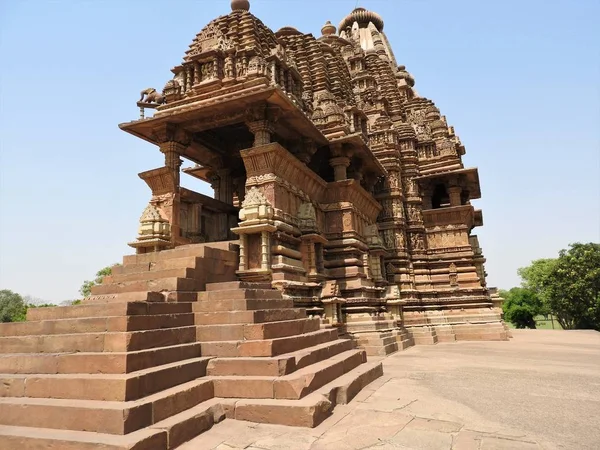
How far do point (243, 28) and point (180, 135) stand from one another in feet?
12.9

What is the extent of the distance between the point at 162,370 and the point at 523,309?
41530 mm

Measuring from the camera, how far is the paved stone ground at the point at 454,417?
12.6 ft

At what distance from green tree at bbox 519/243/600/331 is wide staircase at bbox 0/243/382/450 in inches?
1330

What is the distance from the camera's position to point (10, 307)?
138ft

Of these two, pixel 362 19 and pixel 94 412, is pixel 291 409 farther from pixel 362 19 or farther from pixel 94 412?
pixel 362 19

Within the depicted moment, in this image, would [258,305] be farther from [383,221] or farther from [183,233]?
[383,221]

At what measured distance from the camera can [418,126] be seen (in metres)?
18.9

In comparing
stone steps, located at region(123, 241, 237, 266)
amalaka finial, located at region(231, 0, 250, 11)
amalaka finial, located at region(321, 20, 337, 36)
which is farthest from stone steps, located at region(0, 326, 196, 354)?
amalaka finial, located at region(321, 20, 337, 36)

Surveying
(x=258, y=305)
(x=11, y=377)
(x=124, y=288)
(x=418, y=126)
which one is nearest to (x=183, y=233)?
(x=124, y=288)

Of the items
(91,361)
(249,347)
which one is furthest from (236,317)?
(91,361)

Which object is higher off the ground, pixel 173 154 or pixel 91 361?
pixel 173 154

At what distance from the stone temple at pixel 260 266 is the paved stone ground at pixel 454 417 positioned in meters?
0.33

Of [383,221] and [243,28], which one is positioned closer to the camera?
[243,28]

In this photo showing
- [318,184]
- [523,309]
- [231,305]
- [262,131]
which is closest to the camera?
[231,305]
